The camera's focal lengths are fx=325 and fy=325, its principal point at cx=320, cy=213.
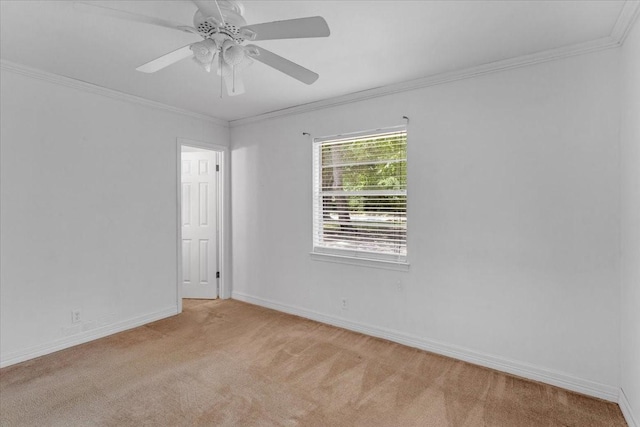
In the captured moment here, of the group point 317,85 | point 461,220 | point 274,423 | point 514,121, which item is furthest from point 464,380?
point 317,85

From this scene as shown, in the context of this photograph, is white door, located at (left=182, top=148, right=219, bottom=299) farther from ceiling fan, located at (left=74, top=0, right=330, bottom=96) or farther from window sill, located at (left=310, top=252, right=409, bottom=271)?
ceiling fan, located at (left=74, top=0, right=330, bottom=96)

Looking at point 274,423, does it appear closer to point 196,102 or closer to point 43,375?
point 43,375

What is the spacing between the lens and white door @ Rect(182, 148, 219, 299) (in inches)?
181

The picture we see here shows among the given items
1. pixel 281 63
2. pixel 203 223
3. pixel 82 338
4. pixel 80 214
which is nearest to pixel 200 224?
pixel 203 223

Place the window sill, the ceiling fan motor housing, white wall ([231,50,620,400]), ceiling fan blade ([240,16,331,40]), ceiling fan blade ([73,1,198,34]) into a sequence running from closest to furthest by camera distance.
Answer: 1. ceiling fan blade ([73,1,198,34])
2. ceiling fan blade ([240,16,331,40])
3. the ceiling fan motor housing
4. white wall ([231,50,620,400])
5. the window sill

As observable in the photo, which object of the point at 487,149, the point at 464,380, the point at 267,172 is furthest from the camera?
the point at 267,172

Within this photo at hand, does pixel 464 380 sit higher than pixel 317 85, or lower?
lower

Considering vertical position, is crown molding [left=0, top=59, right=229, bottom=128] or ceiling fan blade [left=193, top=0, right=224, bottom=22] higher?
crown molding [left=0, top=59, right=229, bottom=128]

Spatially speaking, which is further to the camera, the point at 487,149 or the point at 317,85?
the point at 317,85

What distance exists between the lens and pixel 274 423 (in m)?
2.03

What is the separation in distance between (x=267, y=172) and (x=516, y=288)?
9.81 ft

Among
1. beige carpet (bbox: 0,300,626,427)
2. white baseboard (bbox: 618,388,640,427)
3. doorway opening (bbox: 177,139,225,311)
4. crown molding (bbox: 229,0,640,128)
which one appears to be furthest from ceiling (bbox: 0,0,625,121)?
beige carpet (bbox: 0,300,626,427)

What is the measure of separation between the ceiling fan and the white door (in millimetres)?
2772

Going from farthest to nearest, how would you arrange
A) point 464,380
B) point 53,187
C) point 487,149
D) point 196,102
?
point 196,102 → point 53,187 → point 487,149 → point 464,380
